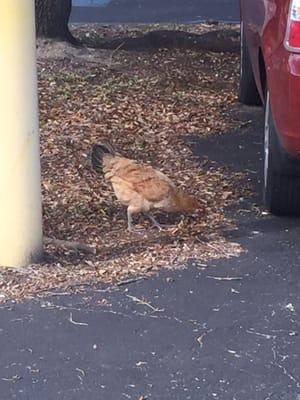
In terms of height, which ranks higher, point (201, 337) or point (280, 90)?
point (280, 90)

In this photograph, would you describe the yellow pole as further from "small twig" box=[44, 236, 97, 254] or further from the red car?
the red car

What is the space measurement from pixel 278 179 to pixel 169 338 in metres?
1.65

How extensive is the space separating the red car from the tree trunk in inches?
176

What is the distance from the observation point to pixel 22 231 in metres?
4.95

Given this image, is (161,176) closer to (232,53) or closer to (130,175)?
(130,175)

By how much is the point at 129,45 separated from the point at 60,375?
7.36 m

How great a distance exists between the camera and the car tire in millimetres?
5438

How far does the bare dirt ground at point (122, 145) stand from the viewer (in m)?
5.25

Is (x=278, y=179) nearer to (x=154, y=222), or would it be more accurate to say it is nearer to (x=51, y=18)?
(x=154, y=222)

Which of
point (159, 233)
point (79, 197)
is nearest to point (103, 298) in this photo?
point (159, 233)

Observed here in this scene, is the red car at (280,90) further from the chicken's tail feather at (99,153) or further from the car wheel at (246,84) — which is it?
the car wheel at (246,84)

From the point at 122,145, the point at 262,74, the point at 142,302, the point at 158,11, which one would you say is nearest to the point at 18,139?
the point at 142,302

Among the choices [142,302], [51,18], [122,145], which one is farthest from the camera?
[51,18]

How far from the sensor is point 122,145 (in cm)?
781
